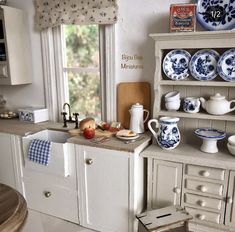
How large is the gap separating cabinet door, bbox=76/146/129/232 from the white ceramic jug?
35 centimetres

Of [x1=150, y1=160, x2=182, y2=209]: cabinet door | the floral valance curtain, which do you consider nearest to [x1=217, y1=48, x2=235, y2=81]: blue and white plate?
[x1=150, y1=160, x2=182, y2=209]: cabinet door

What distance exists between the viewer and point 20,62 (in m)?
2.46

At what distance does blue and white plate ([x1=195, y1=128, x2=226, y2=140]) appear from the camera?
1728mm

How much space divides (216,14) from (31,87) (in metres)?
1.86

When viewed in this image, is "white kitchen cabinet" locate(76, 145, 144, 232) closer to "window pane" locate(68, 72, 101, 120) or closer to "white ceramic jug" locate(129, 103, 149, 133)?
"white ceramic jug" locate(129, 103, 149, 133)

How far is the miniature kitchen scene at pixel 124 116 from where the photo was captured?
1.71 metres

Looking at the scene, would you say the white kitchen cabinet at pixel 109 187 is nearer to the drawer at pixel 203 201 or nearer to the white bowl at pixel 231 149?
the drawer at pixel 203 201

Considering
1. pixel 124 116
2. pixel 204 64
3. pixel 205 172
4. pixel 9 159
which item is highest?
pixel 204 64

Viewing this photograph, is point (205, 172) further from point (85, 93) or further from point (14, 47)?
point (14, 47)

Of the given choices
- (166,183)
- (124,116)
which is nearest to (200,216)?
(166,183)

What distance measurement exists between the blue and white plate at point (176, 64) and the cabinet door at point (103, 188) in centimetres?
68

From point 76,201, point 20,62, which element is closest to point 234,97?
point 76,201

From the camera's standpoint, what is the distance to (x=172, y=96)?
6.24ft

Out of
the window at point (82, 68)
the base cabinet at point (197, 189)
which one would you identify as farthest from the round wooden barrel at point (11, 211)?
the window at point (82, 68)
